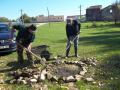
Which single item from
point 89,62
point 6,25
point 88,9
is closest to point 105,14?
point 88,9

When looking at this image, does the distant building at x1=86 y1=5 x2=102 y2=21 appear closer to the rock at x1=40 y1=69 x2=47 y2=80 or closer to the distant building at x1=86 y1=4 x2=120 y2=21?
the distant building at x1=86 y1=4 x2=120 y2=21

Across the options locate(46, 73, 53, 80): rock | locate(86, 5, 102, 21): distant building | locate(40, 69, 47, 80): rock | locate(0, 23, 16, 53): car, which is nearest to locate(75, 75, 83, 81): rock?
locate(46, 73, 53, 80): rock

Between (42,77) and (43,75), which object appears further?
(43,75)

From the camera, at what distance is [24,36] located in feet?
39.9

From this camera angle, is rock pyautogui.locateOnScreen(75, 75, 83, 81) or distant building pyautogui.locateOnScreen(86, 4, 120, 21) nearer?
rock pyautogui.locateOnScreen(75, 75, 83, 81)

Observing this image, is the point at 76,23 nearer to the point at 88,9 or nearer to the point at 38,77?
the point at 38,77

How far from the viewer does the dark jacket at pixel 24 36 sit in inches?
473

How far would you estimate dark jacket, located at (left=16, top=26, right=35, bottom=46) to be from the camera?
12.0 meters

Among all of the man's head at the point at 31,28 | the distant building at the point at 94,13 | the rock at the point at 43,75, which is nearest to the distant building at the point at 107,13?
the distant building at the point at 94,13

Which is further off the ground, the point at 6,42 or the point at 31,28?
the point at 31,28

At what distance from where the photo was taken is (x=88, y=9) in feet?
358

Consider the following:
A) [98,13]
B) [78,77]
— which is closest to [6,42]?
[78,77]

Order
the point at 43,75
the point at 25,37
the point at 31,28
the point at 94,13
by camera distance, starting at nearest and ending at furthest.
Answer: the point at 43,75
the point at 31,28
the point at 25,37
the point at 94,13

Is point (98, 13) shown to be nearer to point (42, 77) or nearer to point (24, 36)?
point (24, 36)
